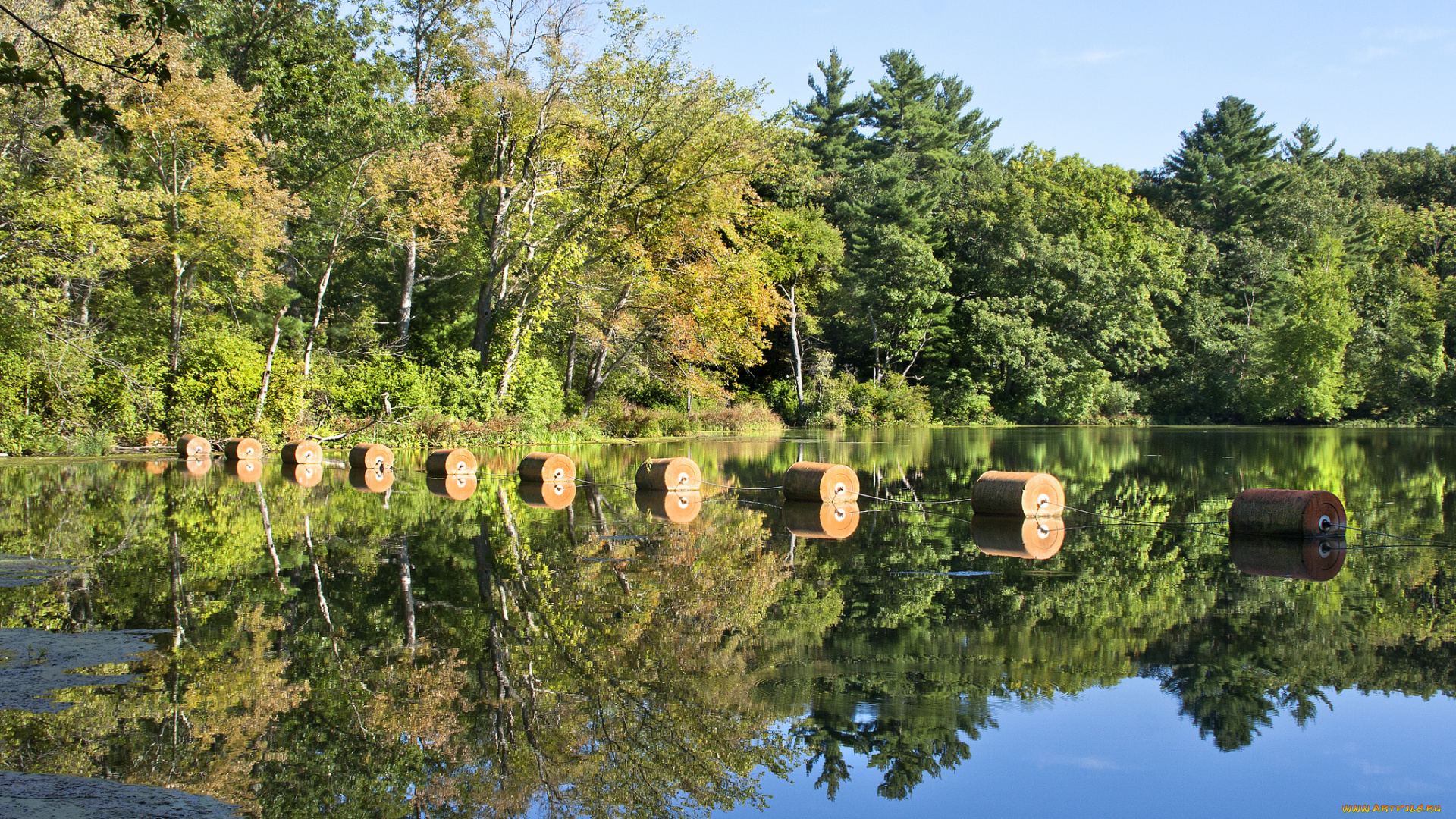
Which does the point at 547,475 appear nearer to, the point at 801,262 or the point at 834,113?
the point at 801,262

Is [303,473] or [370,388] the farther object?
[370,388]

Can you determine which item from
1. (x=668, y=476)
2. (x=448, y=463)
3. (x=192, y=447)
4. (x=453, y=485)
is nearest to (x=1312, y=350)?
(x=668, y=476)

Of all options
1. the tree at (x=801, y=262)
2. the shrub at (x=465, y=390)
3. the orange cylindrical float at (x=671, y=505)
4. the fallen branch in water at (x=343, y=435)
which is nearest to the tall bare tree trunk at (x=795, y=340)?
the tree at (x=801, y=262)

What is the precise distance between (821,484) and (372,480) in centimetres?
905

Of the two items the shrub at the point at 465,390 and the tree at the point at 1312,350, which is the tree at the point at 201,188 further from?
the tree at the point at 1312,350

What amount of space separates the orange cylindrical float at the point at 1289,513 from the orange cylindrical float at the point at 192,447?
21609mm

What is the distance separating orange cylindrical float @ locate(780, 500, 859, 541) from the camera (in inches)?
464

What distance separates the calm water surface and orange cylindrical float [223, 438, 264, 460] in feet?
35.4

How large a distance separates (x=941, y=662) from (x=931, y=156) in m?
55.0

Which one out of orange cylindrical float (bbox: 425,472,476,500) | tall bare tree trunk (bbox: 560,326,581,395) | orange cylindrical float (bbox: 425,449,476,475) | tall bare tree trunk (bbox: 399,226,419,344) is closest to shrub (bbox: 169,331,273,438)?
tall bare tree trunk (bbox: 399,226,419,344)

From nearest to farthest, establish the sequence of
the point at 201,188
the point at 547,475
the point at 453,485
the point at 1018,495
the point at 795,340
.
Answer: the point at 1018,495 → the point at 547,475 → the point at 453,485 → the point at 201,188 → the point at 795,340

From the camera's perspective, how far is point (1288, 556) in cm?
1014

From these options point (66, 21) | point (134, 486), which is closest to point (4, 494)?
point (134, 486)

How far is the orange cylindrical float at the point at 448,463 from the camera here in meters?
19.8
